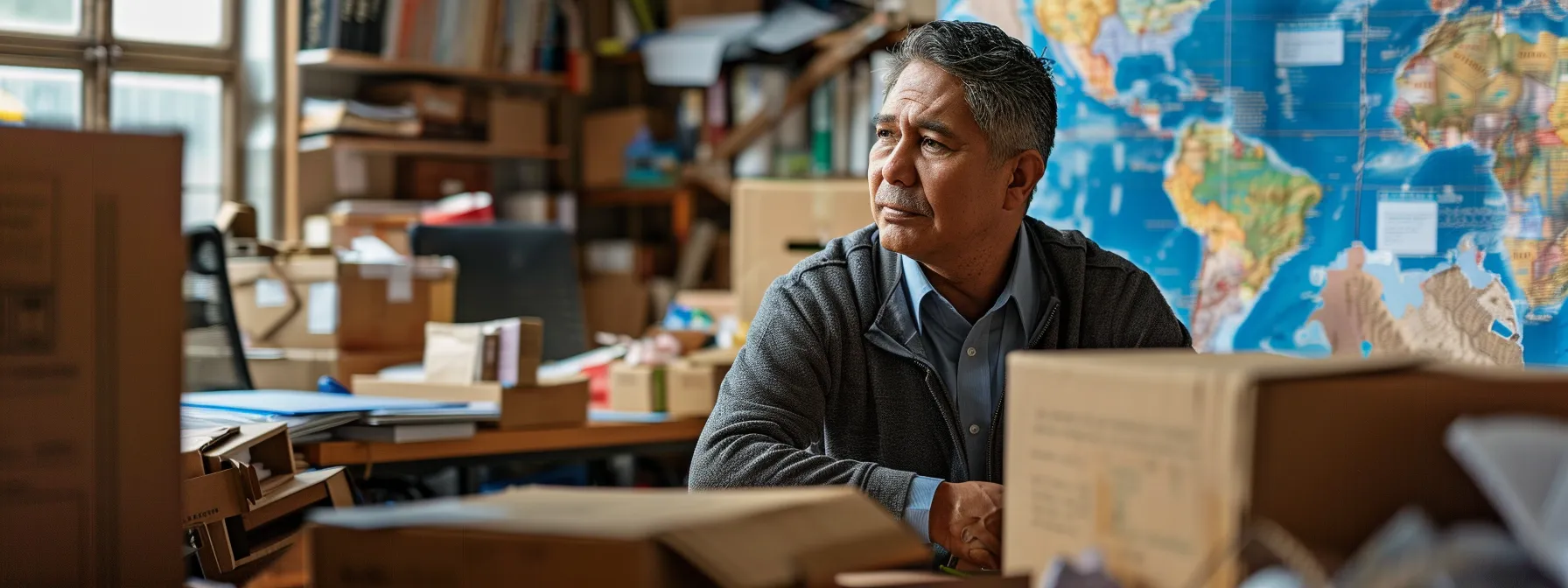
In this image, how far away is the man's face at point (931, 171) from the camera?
1.79 meters

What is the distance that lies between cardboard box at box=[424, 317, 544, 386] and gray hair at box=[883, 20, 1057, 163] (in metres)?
1.00

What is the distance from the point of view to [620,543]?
0.85m

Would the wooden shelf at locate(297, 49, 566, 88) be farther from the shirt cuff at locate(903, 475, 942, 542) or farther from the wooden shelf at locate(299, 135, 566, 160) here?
the shirt cuff at locate(903, 475, 942, 542)

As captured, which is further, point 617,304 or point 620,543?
point 617,304

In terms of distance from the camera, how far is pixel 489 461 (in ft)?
8.31

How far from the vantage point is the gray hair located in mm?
1781

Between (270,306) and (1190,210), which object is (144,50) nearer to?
(270,306)

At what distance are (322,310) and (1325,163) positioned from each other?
2371 mm

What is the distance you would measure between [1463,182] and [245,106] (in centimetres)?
370

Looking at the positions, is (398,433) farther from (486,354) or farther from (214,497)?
(214,497)

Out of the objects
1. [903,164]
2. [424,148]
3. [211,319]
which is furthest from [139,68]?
[903,164]

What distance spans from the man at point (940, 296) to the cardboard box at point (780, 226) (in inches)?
52.2

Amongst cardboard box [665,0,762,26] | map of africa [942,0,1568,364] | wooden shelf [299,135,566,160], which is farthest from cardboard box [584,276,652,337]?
map of africa [942,0,1568,364]

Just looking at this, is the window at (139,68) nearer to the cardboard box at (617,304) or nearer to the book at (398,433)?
the cardboard box at (617,304)
